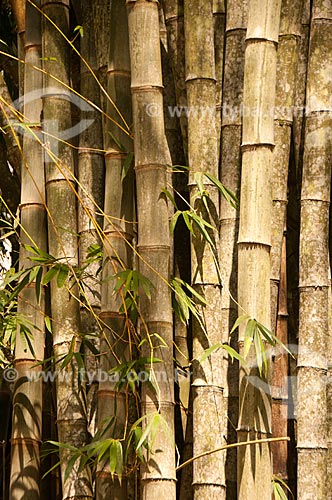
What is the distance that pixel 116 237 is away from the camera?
7.11 feet

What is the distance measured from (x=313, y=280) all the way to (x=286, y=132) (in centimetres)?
40

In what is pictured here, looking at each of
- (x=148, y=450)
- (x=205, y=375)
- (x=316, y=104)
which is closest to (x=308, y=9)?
(x=316, y=104)

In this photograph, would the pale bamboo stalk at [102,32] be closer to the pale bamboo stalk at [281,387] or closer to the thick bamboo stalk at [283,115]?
the thick bamboo stalk at [283,115]

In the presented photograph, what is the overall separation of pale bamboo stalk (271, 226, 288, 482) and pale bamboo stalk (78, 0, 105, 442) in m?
0.48

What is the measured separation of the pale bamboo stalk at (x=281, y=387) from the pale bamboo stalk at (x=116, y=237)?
1.47ft

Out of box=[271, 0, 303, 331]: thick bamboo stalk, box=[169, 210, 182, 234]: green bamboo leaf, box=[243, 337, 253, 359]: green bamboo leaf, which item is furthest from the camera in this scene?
box=[271, 0, 303, 331]: thick bamboo stalk

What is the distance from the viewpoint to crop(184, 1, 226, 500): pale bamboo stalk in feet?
6.78

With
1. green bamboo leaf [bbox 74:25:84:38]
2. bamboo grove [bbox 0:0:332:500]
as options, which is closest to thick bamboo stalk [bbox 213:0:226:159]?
bamboo grove [bbox 0:0:332:500]

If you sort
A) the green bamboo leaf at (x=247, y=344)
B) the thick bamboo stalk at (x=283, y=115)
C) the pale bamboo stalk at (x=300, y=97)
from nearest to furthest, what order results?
the green bamboo leaf at (x=247, y=344)
the thick bamboo stalk at (x=283, y=115)
the pale bamboo stalk at (x=300, y=97)

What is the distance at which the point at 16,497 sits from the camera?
216 centimetres

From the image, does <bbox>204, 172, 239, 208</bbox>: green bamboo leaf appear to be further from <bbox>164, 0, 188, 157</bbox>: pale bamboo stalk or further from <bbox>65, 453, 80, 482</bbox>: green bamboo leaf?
<bbox>65, 453, 80, 482</bbox>: green bamboo leaf

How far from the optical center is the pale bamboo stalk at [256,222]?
2041 millimetres

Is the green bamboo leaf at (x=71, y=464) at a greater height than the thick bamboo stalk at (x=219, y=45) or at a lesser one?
lesser

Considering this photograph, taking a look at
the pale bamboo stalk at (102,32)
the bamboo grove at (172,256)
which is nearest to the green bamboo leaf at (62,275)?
the bamboo grove at (172,256)
